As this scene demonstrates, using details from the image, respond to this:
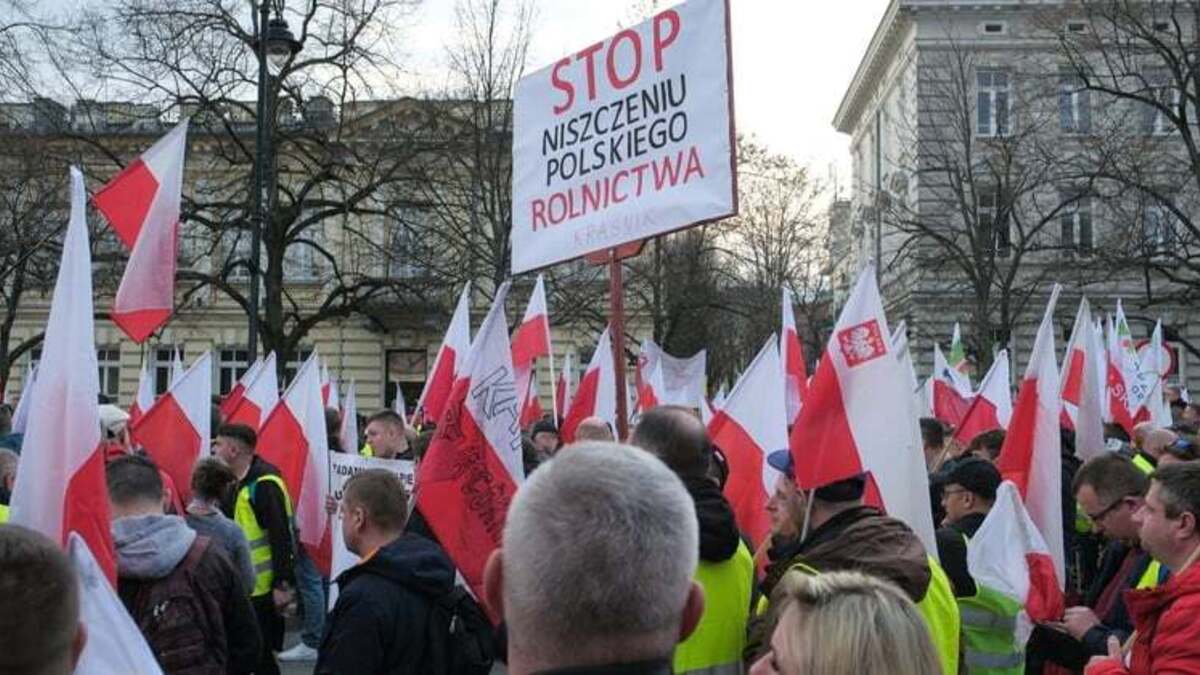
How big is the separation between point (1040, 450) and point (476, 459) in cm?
273

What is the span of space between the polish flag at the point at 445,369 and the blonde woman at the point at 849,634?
595 cm

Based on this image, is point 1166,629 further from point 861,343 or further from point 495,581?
point 495,581

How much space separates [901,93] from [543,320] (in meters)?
36.4

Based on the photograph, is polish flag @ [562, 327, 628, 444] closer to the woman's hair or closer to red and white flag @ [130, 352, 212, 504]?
red and white flag @ [130, 352, 212, 504]

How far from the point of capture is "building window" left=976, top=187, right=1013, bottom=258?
29.1m

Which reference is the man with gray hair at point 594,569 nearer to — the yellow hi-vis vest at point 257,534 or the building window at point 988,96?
the yellow hi-vis vest at point 257,534

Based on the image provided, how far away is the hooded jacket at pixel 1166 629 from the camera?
11.0 feet

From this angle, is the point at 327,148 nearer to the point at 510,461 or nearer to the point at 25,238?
the point at 25,238

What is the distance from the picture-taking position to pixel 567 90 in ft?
20.5

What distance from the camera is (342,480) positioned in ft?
29.0

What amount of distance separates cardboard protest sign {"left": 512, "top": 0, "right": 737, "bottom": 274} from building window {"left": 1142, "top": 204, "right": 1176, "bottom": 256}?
21.2 metres

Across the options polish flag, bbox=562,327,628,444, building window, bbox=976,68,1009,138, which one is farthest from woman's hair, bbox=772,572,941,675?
building window, bbox=976,68,1009,138

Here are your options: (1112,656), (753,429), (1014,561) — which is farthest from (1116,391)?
(1112,656)

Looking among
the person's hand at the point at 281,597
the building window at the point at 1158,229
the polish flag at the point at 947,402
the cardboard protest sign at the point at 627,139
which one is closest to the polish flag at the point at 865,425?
the cardboard protest sign at the point at 627,139
